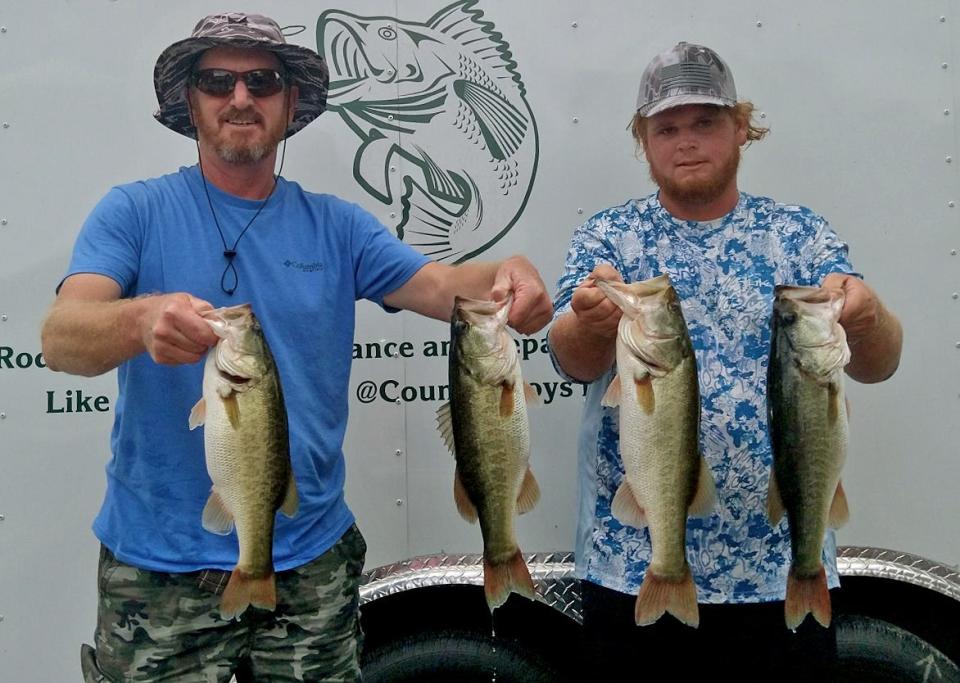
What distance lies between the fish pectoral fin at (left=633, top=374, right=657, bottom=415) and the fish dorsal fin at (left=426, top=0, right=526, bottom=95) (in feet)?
5.06

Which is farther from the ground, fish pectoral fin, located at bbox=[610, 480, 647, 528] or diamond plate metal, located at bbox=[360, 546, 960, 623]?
fish pectoral fin, located at bbox=[610, 480, 647, 528]

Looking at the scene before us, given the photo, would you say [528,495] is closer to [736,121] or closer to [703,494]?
[703,494]

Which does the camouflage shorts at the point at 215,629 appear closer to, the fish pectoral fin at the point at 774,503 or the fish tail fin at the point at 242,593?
the fish tail fin at the point at 242,593

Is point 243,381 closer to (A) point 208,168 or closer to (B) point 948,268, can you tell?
(A) point 208,168

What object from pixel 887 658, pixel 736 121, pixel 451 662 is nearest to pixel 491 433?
pixel 736 121

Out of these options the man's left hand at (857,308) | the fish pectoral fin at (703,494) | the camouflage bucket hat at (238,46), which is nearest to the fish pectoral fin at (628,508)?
the fish pectoral fin at (703,494)

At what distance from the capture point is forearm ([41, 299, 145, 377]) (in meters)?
2.09

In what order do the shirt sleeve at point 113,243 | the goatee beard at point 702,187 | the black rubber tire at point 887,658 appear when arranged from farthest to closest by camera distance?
the black rubber tire at point 887,658 < the goatee beard at point 702,187 < the shirt sleeve at point 113,243

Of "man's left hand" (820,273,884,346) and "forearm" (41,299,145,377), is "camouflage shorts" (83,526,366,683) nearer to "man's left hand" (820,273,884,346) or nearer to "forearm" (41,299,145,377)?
"forearm" (41,299,145,377)

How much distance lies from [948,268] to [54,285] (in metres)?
3.24

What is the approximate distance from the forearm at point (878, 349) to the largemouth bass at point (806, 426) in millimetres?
256

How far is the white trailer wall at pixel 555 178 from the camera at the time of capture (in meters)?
3.13

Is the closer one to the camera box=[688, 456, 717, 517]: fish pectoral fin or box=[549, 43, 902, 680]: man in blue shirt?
box=[688, 456, 717, 517]: fish pectoral fin

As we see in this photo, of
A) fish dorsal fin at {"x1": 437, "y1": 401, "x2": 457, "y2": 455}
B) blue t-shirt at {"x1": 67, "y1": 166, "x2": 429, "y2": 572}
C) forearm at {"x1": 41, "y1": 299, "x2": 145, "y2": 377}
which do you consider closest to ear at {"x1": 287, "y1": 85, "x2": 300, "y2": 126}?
blue t-shirt at {"x1": 67, "y1": 166, "x2": 429, "y2": 572}
